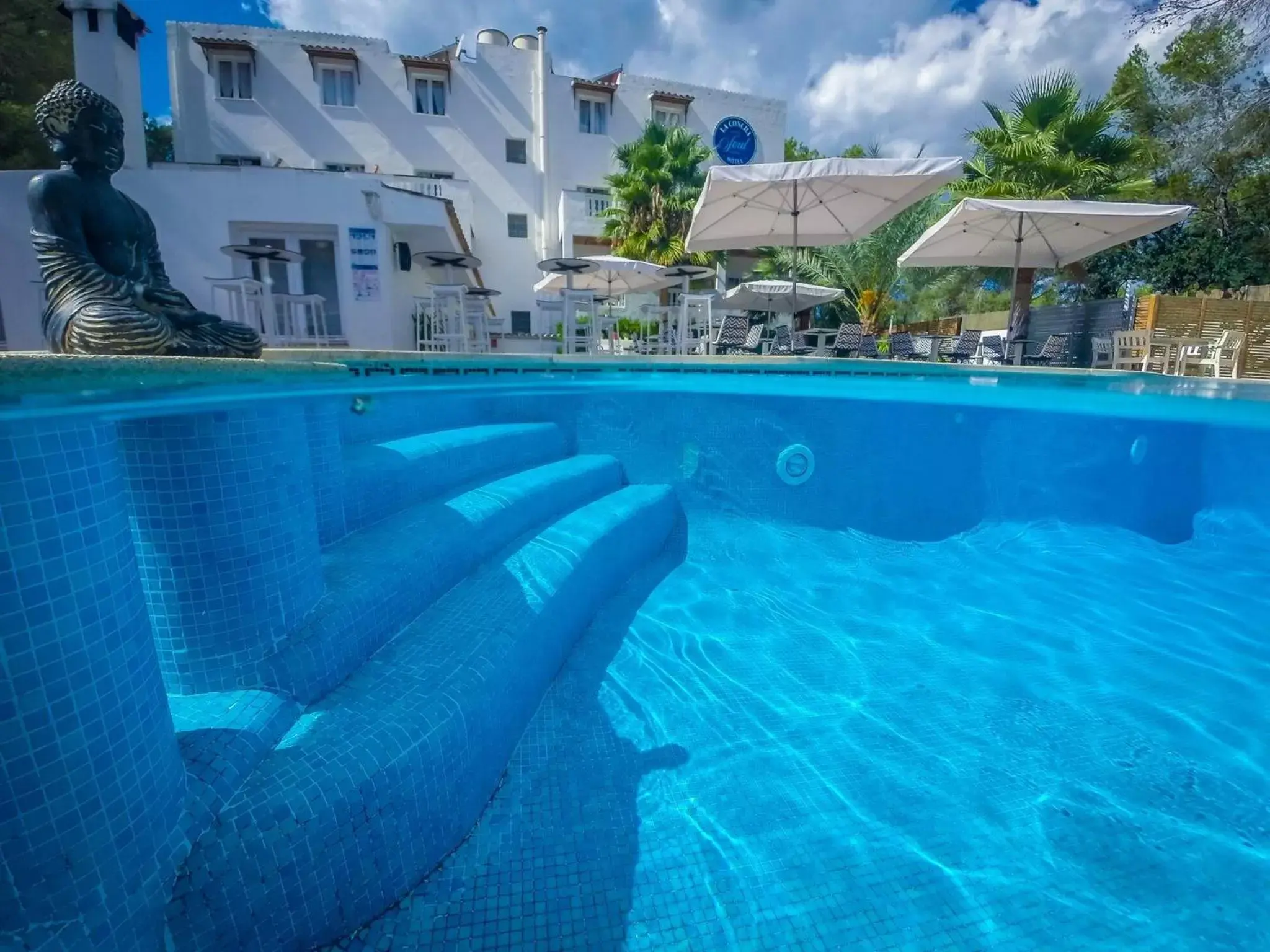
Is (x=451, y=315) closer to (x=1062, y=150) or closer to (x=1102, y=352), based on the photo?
(x=1102, y=352)

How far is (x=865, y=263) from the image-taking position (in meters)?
20.8

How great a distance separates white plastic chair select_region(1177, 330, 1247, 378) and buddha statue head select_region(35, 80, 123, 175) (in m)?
13.3

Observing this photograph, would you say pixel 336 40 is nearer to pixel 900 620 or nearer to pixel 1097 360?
pixel 1097 360

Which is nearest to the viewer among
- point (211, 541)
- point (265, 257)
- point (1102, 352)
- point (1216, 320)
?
point (211, 541)

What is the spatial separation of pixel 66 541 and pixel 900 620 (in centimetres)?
370

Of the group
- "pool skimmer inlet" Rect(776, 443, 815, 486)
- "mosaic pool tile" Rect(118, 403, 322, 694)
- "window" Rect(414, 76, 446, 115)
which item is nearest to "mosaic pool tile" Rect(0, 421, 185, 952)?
"mosaic pool tile" Rect(118, 403, 322, 694)

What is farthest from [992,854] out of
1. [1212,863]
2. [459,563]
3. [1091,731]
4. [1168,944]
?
[459,563]

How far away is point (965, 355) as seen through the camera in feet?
38.3

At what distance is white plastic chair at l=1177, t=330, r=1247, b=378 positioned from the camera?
969 cm

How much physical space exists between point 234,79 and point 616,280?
1596 cm

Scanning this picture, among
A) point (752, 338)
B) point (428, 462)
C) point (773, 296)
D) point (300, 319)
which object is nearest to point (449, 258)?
point (300, 319)

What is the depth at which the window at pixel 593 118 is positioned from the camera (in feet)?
72.8

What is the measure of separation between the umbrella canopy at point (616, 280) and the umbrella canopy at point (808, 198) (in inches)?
83.4

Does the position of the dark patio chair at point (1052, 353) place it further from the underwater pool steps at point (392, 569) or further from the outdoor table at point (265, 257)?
the outdoor table at point (265, 257)
